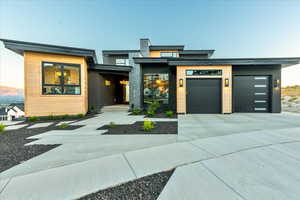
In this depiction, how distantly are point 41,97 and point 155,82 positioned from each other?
7.39 metres

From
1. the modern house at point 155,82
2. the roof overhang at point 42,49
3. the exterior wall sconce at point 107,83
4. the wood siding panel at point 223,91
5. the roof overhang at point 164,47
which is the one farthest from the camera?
the roof overhang at point 164,47

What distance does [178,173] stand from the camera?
6.42ft

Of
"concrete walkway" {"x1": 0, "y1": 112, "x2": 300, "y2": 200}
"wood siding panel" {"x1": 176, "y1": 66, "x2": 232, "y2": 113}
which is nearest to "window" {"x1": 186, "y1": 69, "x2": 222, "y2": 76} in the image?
"wood siding panel" {"x1": 176, "y1": 66, "x2": 232, "y2": 113}

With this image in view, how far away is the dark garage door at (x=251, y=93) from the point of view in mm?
8484

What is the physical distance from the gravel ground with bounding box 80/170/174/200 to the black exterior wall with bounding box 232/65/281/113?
9.45m

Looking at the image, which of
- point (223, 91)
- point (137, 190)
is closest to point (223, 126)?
point (223, 91)

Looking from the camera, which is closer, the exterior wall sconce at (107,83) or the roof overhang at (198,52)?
the exterior wall sconce at (107,83)

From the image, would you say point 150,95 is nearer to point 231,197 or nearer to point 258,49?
point 231,197

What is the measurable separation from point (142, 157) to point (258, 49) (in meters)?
21.6

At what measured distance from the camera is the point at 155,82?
973 centimetres

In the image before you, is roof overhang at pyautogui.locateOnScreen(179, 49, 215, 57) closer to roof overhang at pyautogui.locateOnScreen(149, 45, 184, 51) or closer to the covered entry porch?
roof overhang at pyautogui.locateOnScreen(149, 45, 184, 51)

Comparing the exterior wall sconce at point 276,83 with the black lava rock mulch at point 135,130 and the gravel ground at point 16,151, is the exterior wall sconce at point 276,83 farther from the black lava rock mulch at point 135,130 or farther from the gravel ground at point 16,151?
the gravel ground at point 16,151

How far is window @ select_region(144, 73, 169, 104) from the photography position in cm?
962

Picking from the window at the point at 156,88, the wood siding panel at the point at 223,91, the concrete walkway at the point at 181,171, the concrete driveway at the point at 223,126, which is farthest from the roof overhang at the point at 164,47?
the concrete walkway at the point at 181,171
